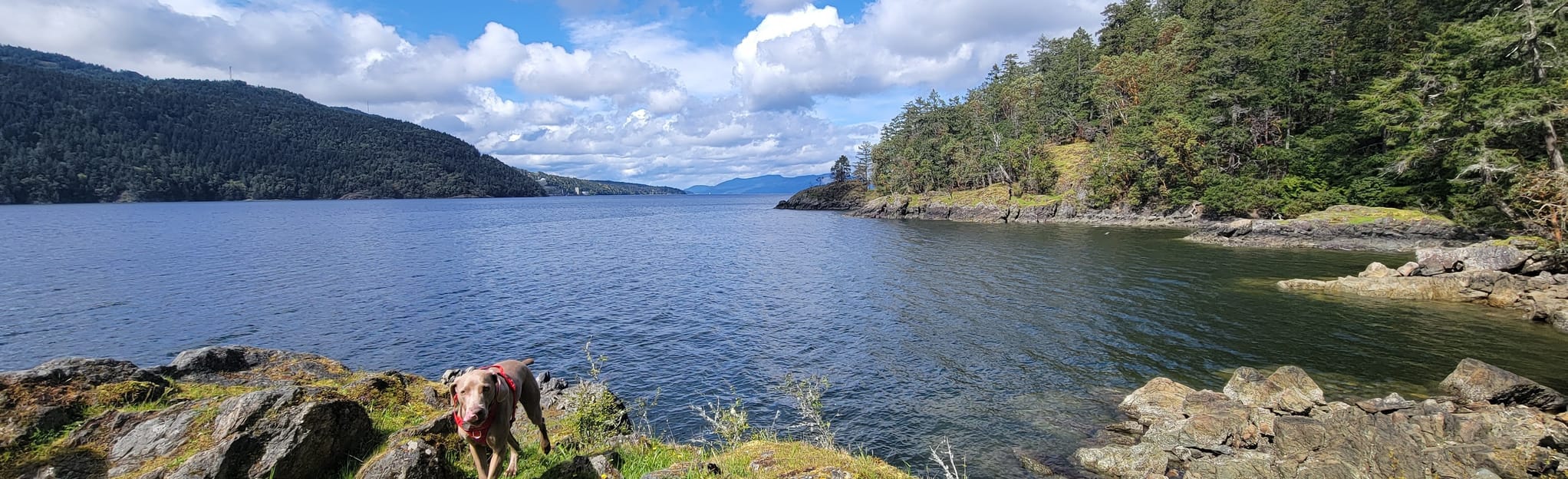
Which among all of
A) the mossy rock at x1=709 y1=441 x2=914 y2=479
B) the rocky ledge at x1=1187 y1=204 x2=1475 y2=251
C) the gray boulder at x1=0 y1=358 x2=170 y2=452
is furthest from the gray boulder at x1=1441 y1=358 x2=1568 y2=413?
the rocky ledge at x1=1187 y1=204 x2=1475 y2=251

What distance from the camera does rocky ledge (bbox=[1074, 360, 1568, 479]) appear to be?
12312mm

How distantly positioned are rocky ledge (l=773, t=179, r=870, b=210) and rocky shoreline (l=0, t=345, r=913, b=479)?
149185 millimetres

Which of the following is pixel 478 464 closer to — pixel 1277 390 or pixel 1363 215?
pixel 1277 390

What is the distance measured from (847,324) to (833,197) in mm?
142011

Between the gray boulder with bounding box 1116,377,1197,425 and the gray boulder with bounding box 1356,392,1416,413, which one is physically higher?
the gray boulder with bounding box 1356,392,1416,413

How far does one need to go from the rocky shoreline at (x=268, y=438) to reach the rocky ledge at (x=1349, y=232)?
6151 cm

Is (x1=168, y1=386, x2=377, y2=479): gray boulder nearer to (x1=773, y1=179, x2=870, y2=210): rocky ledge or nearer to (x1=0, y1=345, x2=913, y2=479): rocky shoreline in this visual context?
(x1=0, y1=345, x2=913, y2=479): rocky shoreline

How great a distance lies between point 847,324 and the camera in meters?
32.1

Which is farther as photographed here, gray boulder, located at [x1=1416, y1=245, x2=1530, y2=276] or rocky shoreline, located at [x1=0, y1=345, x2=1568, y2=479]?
gray boulder, located at [x1=1416, y1=245, x2=1530, y2=276]

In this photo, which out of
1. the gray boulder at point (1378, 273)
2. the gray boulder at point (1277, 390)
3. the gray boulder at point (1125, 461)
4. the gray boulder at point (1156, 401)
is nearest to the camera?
the gray boulder at point (1125, 461)

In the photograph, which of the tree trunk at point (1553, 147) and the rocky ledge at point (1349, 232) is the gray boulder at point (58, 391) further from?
the rocky ledge at point (1349, 232)

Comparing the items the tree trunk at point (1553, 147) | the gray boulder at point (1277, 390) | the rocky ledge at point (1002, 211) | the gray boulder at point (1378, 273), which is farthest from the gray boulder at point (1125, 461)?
the rocky ledge at point (1002, 211)

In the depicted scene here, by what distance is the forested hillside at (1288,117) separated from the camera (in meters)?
39.9

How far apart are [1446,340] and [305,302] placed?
189 ft
